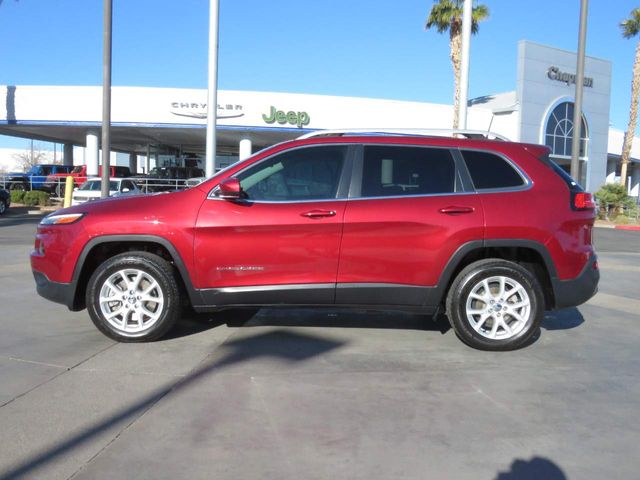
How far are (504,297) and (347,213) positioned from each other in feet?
5.24

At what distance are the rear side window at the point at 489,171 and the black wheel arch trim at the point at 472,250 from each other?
506 millimetres

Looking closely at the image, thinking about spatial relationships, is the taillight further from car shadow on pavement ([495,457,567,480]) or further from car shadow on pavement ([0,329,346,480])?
car shadow on pavement ([495,457,567,480])

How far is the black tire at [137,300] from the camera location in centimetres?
498

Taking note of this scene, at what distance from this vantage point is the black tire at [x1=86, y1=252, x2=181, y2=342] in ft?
16.4

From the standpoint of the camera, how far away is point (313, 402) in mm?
3857

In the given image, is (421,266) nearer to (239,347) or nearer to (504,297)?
(504,297)

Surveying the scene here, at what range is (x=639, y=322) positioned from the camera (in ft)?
20.9

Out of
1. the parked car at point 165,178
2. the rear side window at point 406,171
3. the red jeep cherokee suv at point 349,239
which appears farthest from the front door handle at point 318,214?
the parked car at point 165,178

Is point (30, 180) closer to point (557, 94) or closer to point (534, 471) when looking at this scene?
point (557, 94)

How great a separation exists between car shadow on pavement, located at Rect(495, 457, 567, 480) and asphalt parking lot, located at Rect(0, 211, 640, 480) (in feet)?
0.03

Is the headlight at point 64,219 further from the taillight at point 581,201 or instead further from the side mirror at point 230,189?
the taillight at point 581,201

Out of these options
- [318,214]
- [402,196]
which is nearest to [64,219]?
[318,214]

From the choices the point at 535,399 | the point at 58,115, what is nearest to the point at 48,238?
the point at 535,399

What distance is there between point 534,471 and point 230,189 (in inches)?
121
